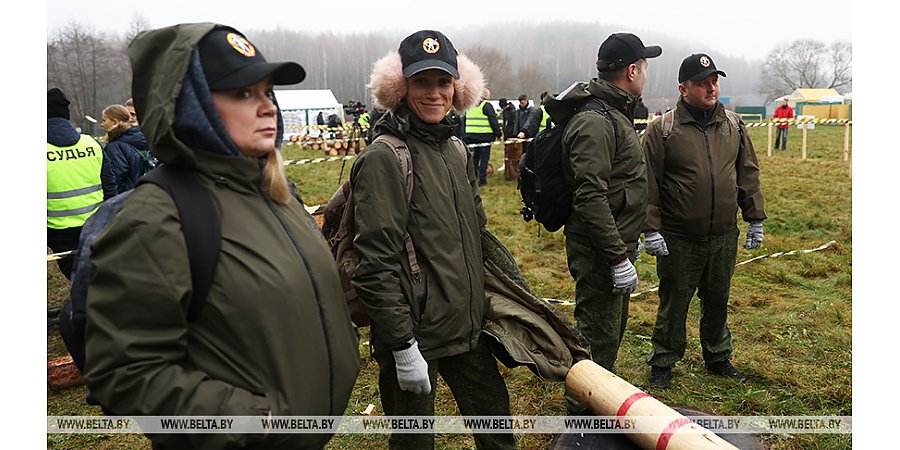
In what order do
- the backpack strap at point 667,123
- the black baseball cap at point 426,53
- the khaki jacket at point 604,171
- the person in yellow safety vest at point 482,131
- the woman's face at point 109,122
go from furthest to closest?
the person in yellow safety vest at point 482,131 → the woman's face at point 109,122 → the backpack strap at point 667,123 → the khaki jacket at point 604,171 → the black baseball cap at point 426,53

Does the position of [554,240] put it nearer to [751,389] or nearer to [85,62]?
[751,389]

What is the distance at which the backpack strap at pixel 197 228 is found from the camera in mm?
1605

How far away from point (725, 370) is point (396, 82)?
3.37 m

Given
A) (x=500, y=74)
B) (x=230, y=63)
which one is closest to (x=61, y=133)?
(x=230, y=63)

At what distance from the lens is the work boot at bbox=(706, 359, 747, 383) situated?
466cm

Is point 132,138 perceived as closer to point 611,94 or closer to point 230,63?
point 611,94

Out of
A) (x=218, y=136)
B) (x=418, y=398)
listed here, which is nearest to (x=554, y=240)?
(x=418, y=398)

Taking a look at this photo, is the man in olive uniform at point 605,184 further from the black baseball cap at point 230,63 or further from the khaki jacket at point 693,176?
the black baseball cap at point 230,63

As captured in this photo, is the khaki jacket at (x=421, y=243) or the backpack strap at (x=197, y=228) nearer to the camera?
the backpack strap at (x=197, y=228)

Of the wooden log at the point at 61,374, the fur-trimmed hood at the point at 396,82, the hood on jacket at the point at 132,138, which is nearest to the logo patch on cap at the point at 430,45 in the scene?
the fur-trimmed hood at the point at 396,82

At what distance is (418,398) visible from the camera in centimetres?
292

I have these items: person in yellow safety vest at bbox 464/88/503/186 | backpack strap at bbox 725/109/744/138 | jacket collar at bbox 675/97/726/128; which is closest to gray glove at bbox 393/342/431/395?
jacket collar at bbox 675/97/726/128

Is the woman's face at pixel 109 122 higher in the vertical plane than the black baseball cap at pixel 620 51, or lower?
lower

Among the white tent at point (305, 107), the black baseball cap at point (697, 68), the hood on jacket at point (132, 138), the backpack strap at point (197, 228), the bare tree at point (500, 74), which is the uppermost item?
the bare tree at point (500, 74)
